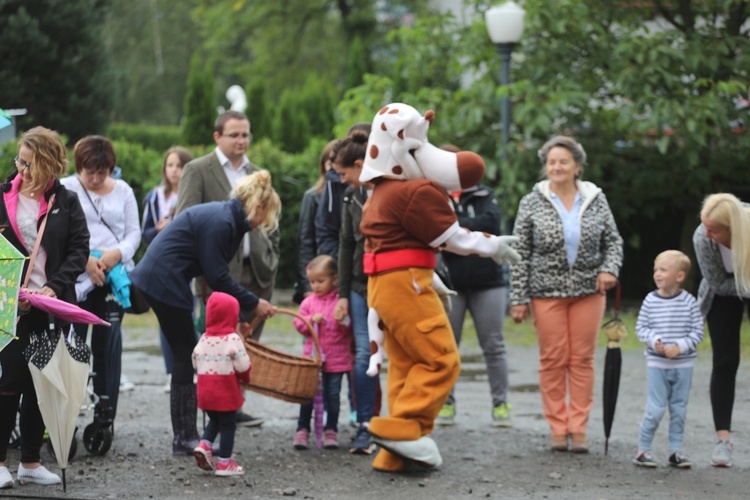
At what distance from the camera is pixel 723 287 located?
24.4 ft

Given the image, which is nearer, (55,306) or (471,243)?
(55,306)

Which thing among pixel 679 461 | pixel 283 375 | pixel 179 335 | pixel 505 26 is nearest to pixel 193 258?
pixel 179 335

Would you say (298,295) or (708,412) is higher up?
(298,295)

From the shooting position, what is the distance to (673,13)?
16.7 meters

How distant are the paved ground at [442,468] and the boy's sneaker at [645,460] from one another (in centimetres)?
8

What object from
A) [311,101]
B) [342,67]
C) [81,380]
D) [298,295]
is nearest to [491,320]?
[298,295]

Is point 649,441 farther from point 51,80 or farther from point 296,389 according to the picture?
point 51,80

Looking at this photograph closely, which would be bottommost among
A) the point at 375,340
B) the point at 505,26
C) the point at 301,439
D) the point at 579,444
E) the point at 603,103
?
the point at 301,439

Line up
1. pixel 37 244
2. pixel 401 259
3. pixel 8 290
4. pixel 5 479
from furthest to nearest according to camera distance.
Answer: pixel 401 259, pixel 37 244, pixel 5 479, pixel 8 290

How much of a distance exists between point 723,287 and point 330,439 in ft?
→ 8.73

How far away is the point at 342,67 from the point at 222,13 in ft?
17.5

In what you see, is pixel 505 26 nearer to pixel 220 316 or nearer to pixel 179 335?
pixel 179 335

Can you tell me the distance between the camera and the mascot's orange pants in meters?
6.98

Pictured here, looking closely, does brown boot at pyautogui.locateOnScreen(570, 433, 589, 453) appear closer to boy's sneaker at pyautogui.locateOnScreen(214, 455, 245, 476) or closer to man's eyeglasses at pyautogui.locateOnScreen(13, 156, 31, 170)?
boy's sneaker at pyautogui.locateOnScreen(214, 455, 245, 476)
